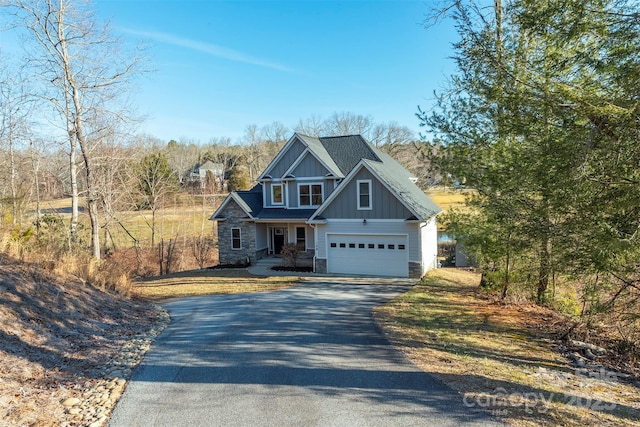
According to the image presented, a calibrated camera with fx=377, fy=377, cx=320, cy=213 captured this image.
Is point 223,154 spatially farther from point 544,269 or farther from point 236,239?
point 544,269

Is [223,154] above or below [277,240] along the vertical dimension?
above

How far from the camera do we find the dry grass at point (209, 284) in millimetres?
14828

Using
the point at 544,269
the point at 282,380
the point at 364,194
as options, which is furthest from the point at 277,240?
the point at 282,380

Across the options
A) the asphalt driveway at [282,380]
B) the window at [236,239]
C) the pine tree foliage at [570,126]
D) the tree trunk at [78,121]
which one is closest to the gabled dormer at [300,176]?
the window at [236,239]

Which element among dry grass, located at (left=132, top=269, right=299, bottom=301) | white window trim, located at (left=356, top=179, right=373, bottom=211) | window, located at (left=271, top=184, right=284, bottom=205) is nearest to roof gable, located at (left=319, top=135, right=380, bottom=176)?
window, located at (left=271, top=184, right=284, bottom=205)

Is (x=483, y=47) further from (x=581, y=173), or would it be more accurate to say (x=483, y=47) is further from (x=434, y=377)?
(x=434, y=377)

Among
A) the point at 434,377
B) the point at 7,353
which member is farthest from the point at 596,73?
the point at 7,353

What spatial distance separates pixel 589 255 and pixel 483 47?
381 centimetres

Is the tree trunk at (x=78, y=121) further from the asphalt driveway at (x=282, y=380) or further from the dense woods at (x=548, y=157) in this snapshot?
the asphalt driveway at (x=282, y=380)

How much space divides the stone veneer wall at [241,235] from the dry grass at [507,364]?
39.9ft

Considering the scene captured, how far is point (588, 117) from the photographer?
211 inches

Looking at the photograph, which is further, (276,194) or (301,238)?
(276,194)

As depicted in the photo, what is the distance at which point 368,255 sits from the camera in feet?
57.4

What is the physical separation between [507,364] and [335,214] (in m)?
11.9
